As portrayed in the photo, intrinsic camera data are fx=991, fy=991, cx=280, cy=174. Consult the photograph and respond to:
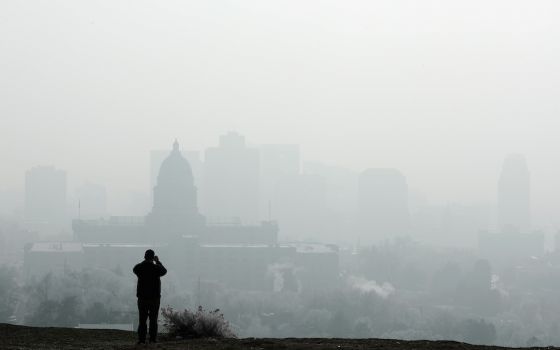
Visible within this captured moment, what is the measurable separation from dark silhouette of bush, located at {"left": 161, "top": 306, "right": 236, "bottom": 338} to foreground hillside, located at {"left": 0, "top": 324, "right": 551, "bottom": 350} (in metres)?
0.75

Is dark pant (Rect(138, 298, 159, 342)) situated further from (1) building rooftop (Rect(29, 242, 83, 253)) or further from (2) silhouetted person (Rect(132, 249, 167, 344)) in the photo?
(1) building rooftop (Rect(29, 242, 83, 253))

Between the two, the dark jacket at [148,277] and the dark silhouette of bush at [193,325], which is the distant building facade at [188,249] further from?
the dark jacket at [148,277]

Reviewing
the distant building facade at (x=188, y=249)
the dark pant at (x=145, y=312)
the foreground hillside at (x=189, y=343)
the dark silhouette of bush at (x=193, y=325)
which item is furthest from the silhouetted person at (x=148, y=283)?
the distant building facade at (x=188, y=249)

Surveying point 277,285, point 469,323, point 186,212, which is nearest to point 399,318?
point 469,323

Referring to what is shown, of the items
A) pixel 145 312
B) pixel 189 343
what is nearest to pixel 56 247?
pixel 189 343

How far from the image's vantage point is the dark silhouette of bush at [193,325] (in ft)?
58.6

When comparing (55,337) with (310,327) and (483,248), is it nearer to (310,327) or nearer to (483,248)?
(310,327)

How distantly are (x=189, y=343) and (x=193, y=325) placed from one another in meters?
1.96

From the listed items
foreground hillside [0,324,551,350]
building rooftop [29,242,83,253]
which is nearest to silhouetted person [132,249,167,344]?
foreground hillside [0,324,551,350]

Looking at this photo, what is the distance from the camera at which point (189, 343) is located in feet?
52.5

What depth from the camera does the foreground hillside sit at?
15570 millimetres

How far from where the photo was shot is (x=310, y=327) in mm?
70188

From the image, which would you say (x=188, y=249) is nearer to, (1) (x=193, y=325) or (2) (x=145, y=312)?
(1) (x=193, y=325)

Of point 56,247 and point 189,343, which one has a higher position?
point 189,343
